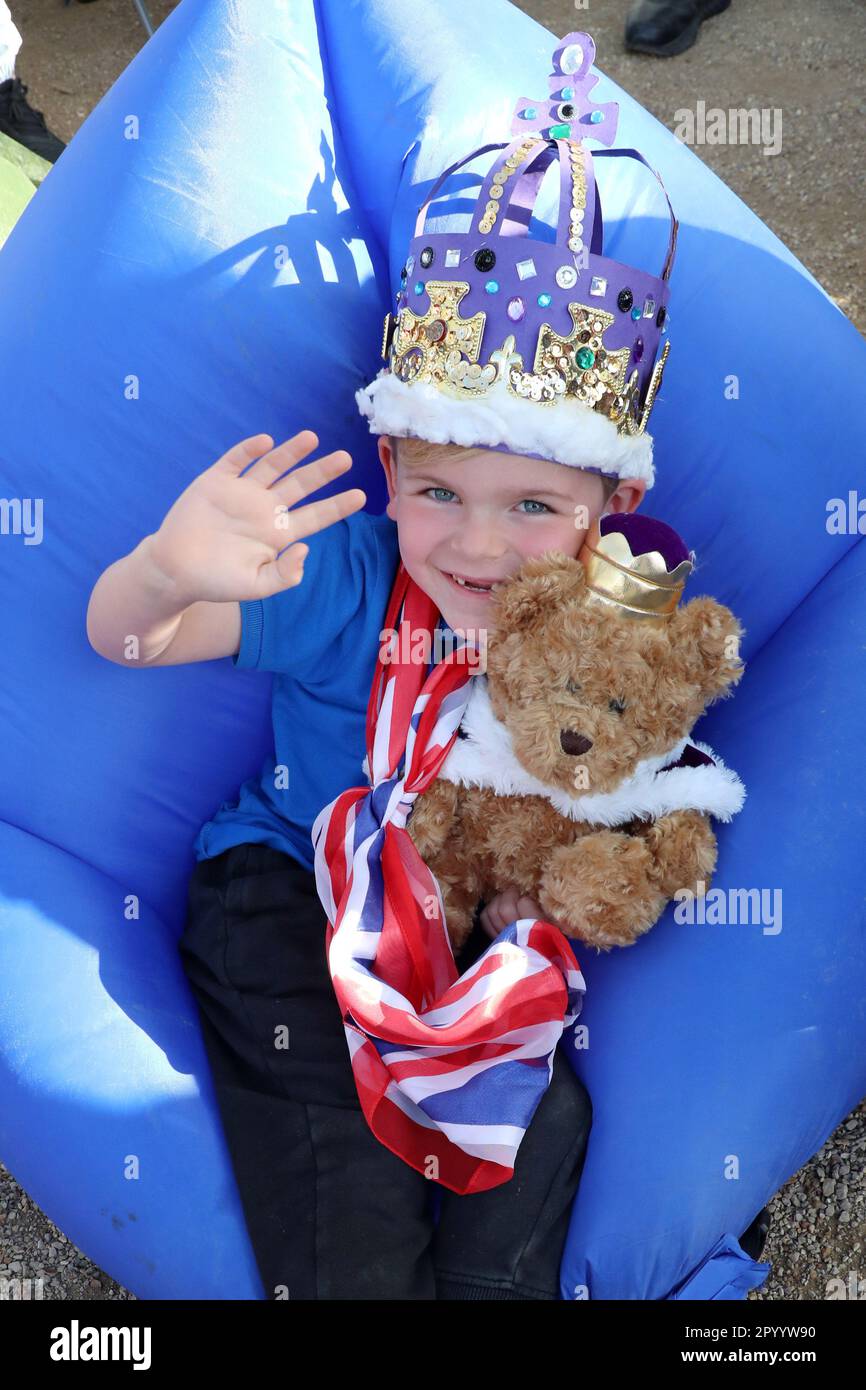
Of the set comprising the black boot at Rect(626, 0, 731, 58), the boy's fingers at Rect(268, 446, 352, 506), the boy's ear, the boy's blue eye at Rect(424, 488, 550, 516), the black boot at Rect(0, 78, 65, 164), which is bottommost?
the boy's fingers at Rect(268, 446, 352, 506)

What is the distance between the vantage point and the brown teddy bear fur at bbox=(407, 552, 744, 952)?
120 centimetres

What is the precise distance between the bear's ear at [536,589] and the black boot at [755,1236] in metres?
0.72

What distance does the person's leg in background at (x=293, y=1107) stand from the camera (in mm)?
1270

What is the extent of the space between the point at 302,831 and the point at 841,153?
2.44 metres

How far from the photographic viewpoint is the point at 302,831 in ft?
5.17

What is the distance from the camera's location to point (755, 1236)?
140 centimetres

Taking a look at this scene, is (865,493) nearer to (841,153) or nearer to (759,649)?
(759,649)

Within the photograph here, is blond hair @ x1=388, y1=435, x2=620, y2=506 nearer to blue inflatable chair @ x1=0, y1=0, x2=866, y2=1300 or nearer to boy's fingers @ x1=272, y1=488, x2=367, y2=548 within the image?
boy's fingers @ x1=272, y1=488, x2=367, y2=548

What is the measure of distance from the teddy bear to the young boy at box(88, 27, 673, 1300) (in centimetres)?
8

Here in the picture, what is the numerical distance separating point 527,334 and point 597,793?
0.49m

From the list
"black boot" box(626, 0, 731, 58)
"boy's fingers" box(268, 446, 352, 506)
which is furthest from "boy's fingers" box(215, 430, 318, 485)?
"black boot" box(626, 0, 731, 58)

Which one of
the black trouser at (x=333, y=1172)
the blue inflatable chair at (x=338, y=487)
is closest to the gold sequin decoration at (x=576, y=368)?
the blue inflatable chair at (x=338, y=487)
